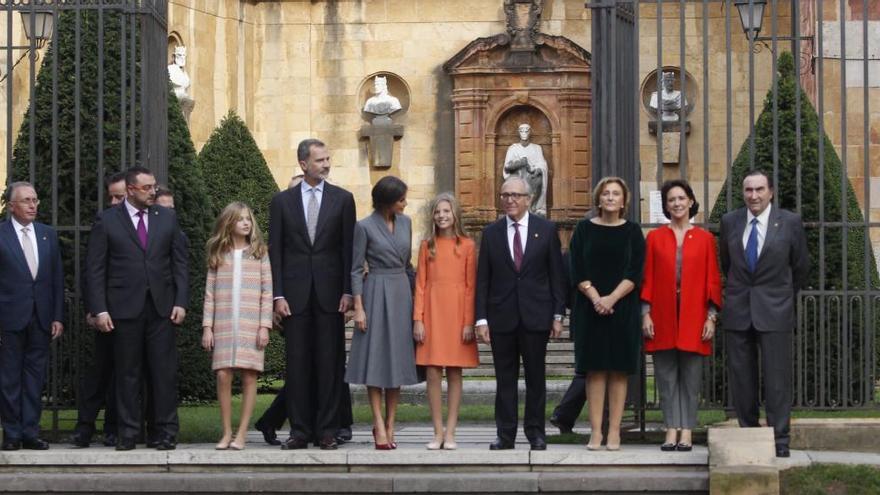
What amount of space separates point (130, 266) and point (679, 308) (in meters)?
3.36

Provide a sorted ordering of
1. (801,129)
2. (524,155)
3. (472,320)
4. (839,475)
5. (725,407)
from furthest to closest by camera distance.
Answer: (524,155)
(801,129)
(725,407)
(472,320)
(839,475)

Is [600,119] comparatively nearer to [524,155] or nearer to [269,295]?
[269,295]

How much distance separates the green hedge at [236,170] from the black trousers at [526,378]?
10941 mm

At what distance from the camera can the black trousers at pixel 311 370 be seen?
11.8 m

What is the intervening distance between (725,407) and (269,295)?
3.10m

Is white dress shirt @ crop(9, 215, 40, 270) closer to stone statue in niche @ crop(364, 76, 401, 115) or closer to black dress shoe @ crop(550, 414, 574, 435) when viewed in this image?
black dress shoe @ crop(550, 414, 574, 435)

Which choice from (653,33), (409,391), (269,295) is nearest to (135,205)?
(269,295)

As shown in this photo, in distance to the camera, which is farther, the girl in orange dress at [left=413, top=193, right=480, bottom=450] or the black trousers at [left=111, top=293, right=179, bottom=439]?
the black trousers at [left=111, top=293, right=179, bottom=439]

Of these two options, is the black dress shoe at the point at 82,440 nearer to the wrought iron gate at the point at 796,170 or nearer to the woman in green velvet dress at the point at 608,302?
the woman in green velvet dress at the point at 608,302

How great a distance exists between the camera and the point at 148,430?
479 inches

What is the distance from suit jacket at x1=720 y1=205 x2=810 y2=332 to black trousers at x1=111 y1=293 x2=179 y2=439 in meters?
3.43

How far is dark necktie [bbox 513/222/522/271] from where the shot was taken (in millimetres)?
11672

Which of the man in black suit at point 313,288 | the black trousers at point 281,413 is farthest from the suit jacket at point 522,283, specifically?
the black trousers at point 281,413

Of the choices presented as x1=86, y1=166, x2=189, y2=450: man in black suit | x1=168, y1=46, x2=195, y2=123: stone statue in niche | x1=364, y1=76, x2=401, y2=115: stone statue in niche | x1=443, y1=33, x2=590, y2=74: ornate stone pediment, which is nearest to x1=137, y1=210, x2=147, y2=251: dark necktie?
x1=86, y1=166, x2=189, y2=450: man in black suit
